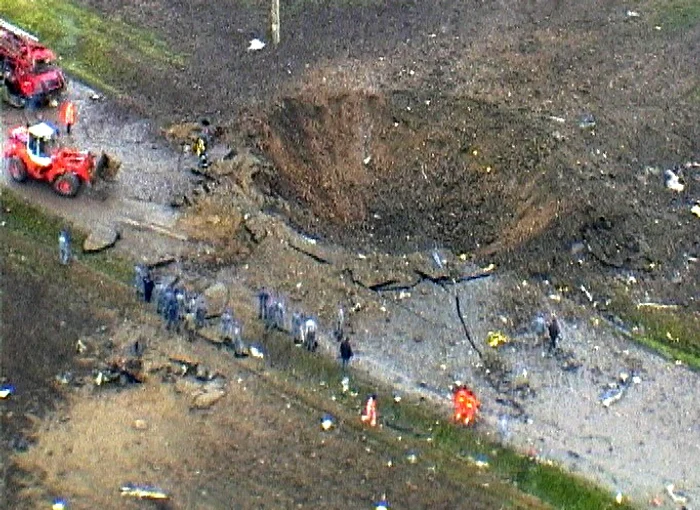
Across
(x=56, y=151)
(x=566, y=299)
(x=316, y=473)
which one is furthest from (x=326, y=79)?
(x=316, y=473)

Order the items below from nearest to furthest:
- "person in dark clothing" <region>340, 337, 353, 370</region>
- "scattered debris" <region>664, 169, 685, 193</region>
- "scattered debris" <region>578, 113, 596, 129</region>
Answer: "person in dark clothing" <region>340, 337, 353, 370</region>, "scattered debris" <region>664, 169, 685, 193</region>, "scattered debris" <region>578, 113, 596, 129</region>

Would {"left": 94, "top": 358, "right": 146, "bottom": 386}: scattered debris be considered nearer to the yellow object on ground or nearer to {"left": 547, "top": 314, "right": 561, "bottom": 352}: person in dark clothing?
the yellow object on ground

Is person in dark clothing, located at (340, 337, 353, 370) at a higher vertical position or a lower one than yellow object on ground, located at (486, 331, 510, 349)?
higher

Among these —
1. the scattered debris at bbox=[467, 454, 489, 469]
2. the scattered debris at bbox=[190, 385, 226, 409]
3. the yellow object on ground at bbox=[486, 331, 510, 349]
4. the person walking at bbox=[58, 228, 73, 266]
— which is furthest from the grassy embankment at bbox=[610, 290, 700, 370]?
the person walking at bbox=[58, 228, 73, 266]

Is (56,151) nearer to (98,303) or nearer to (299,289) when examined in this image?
(98,303)

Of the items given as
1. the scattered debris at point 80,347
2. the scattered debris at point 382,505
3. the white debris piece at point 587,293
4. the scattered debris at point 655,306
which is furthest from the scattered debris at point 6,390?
the scattered debris at point 655,306

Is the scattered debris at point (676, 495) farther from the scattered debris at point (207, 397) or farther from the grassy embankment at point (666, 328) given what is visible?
the scattered debris at point (207, 397)
